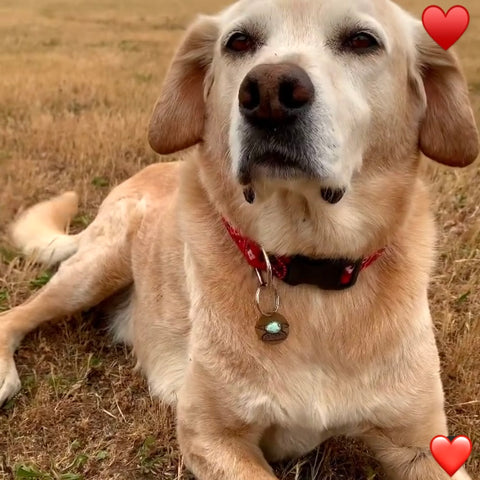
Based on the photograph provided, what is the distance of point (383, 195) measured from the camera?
2191mm

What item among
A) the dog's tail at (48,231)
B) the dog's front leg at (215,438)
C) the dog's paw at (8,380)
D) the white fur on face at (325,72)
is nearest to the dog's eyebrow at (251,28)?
the white fur on face at (325,72)

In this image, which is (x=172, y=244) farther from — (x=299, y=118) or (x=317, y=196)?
(x=299, y=118)

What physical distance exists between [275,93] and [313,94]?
0.42 ft

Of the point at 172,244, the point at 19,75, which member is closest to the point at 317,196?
the point at 172,244

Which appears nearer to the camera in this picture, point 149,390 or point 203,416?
point 203,416

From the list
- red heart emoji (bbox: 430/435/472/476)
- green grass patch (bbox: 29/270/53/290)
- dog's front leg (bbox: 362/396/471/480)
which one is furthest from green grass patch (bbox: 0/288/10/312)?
red heart emoji (bbox: 430/435/472/476)

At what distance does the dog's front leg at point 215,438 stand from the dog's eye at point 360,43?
119 cm

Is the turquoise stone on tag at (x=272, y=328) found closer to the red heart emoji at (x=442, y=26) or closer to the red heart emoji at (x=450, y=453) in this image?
the red heart emoji at (x=450, y=453)

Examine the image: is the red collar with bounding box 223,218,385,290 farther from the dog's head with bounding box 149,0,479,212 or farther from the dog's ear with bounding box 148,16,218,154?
the dog's ear with bounding box 148,16,218,154

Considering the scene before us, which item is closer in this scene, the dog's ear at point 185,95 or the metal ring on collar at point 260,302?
the metal ring on collar at point 260,302

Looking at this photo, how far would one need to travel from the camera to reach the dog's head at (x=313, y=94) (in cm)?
176

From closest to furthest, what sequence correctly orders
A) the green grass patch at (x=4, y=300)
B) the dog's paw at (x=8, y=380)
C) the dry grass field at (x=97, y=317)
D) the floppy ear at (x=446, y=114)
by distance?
the floppy ear at (x=446, y=114) < the dry grass field at (x=97, y=317) < the dog's paw at (x=8, y=380) < the green grass patch at (x=4, y=300)

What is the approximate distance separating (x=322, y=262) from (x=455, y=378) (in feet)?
3.45

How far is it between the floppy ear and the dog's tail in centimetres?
227
